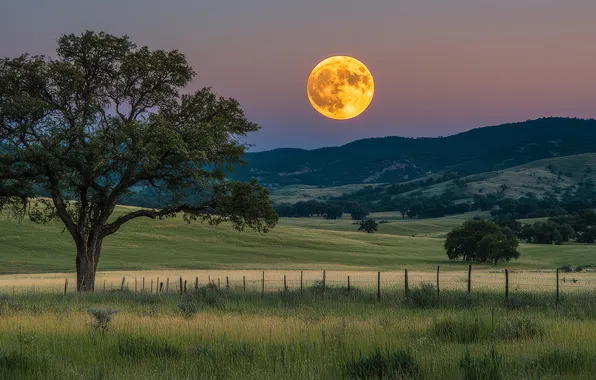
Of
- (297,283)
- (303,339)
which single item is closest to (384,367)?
(303,339)

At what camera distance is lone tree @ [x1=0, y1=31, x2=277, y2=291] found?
3114cm

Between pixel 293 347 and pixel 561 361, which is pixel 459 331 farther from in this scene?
pixel 293 347

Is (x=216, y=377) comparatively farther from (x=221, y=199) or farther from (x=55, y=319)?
(x=221, y=199)

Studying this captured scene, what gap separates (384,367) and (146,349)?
4.56m

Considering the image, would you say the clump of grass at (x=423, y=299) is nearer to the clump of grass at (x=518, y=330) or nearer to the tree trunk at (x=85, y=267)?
the clump of grass at (x=518, y=330)

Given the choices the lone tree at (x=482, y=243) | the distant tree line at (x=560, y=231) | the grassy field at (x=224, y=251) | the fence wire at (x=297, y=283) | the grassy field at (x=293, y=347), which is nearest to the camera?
the grassy field at (x=293, y=347)

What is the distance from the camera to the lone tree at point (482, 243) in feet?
288

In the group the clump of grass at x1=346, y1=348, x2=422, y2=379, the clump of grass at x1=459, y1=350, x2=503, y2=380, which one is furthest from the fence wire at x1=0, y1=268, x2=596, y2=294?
the clump of grass at x1=459, y1=350, x2=503, y2=380

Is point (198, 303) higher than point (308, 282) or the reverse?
higher

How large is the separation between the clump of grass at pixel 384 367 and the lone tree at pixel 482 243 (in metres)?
82.5

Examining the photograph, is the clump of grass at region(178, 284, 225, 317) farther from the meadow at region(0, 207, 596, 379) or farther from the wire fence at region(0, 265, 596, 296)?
the wire fence at region(0, 265, 596, 296)

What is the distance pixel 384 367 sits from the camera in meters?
8.79

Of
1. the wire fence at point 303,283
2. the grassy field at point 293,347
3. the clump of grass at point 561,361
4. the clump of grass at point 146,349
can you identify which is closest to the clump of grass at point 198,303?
the grassy field at point 293,347

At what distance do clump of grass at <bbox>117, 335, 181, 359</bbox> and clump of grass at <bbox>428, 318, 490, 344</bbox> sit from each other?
16.3 feet
